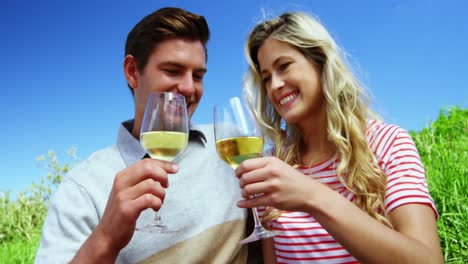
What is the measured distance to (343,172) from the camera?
→ 2.61 meters

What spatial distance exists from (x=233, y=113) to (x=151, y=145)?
402 mm

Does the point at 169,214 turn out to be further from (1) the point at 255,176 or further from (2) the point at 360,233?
(2) the point at 360,233

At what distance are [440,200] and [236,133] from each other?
314 centimetres

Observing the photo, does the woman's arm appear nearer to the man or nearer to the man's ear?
the man

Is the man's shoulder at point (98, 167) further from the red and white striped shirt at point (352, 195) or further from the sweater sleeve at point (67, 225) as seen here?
the red and white striped shirt at point (352, 195)

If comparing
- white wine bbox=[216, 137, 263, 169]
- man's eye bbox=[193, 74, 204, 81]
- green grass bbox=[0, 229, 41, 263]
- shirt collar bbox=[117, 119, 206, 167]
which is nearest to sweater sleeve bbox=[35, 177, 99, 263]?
shirt collar bbox=[117, 119, 206, 167]

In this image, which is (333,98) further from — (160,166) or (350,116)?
(160,166)

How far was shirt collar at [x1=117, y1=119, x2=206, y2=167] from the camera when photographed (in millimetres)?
2800

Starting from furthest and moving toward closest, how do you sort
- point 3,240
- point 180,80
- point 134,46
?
1. point 3,240
2. point 134,46
3. point 180,80

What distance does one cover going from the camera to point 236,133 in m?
2.01

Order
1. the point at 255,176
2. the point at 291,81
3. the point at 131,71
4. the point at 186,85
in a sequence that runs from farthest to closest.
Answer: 1. the point at 131,71
2. the point at 186,85
3. the point at 291,81
4. the point at 255,176

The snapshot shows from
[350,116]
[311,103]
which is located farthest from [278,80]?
[350,116]

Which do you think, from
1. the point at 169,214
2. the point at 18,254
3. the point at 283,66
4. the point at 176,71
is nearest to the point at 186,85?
the point at 176,71

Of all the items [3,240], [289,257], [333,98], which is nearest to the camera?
[289,257]
